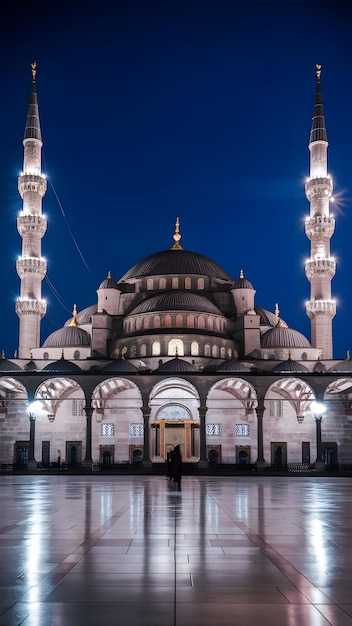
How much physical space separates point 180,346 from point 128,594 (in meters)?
44.3

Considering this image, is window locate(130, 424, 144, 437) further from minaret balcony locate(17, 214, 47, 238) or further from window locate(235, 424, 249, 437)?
minaret balcony locate(17, 214, 47, 238)

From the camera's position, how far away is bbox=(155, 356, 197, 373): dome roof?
4562cm

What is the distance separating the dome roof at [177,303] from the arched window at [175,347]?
107 inches

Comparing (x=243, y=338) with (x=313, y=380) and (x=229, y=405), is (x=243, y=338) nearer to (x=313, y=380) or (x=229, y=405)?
(x=229, y=405)

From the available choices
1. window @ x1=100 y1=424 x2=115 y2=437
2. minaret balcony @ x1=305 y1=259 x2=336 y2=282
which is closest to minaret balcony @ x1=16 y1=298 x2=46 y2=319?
window @ x1=100 y1=424 x2=115 y2=437

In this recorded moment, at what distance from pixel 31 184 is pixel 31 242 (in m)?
5.08

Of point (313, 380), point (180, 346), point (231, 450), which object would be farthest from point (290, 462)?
point (180, 346)

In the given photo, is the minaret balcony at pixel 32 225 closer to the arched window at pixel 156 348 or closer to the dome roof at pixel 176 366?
the arched window at pixel 156 348

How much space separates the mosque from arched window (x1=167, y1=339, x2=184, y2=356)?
67 millimetres

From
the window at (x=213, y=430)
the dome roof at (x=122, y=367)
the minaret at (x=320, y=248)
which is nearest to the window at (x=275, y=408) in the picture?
the window at (x=213, y=430)

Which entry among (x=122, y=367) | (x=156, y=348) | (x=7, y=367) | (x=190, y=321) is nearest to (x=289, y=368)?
(x=190, y=321)

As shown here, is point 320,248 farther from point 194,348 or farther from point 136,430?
point 136,430

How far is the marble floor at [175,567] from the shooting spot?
5930 mm

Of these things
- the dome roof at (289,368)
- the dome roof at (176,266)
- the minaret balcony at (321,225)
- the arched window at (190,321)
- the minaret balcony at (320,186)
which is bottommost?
the dome roof at (289,368)
